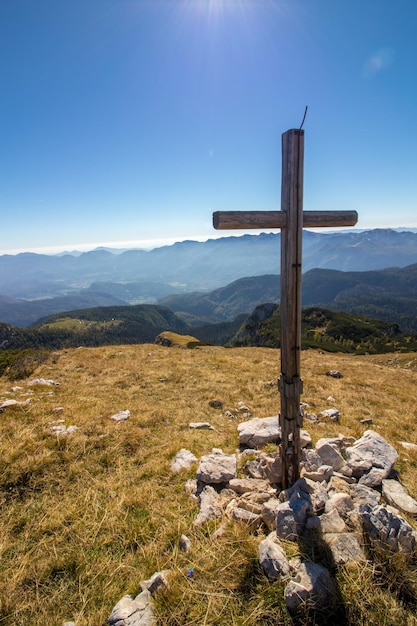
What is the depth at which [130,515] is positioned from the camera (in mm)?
5195

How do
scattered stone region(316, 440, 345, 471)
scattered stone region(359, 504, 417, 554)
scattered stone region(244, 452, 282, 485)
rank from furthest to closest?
scattered stone region(316, 440, 345, 471) < scattered stone region(244, 452, 282, 485) < scattered stone region(359, 504, 417, 554)

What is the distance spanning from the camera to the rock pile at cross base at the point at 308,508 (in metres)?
3.59

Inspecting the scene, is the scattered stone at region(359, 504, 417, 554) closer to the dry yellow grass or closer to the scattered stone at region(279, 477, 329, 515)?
the dry yellow grass

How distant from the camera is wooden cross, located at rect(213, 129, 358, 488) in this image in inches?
186

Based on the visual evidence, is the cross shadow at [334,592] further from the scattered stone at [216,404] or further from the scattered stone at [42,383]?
the scattered stone at [42,383]

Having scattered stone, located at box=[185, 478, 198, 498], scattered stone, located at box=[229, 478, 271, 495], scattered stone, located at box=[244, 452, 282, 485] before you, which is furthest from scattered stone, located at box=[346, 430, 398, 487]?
scattered stone, located at box=[185, 478, 198, 498]

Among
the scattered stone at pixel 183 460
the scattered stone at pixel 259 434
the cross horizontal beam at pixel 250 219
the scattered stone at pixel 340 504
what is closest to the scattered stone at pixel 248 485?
the scattered stone at pixel 340 504

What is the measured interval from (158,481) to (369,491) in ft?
13.4

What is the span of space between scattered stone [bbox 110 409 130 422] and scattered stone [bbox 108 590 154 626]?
5.46m

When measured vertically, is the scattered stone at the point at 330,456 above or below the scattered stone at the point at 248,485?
above

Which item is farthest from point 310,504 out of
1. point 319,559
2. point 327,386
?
point 327,386

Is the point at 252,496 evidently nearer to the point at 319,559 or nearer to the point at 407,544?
the point at 319,559

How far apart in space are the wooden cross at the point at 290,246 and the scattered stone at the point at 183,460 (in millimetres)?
2212

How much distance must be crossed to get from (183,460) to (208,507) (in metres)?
1.73
